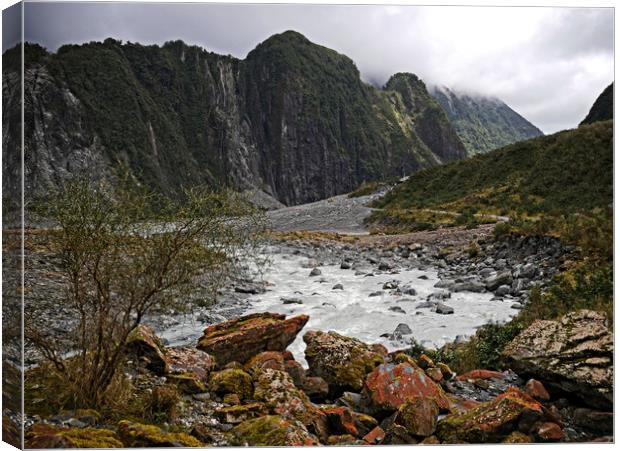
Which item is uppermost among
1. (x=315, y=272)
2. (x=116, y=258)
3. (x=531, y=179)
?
(x=531, y=179)

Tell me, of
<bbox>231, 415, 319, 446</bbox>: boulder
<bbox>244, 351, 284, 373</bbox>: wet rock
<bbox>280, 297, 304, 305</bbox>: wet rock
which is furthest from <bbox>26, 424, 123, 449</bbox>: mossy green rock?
<bbox>280, 297, 304, 305</bbox>: wet rock

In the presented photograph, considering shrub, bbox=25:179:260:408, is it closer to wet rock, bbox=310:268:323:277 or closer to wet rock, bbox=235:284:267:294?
wet rock, bbox=235:284:267:294

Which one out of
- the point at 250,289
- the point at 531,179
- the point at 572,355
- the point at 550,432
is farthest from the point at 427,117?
the point at 550,432

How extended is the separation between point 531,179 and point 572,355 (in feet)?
18.3

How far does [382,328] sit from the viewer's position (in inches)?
238

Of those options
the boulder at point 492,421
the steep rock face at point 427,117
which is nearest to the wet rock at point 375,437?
the boulder at point 492,421

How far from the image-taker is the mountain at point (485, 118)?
6777mm

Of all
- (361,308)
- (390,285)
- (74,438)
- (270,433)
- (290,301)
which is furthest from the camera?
(390,285)

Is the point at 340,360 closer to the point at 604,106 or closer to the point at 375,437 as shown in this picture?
the point at 375,437

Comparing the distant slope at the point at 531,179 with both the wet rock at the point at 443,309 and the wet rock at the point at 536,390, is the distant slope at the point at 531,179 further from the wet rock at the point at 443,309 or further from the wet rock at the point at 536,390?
the wet rock at the point at 536,390

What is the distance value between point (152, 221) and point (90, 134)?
3371 millimetres

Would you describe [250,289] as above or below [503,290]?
above

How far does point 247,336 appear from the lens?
17.3 feet

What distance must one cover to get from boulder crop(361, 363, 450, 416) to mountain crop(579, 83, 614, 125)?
12.2ft
